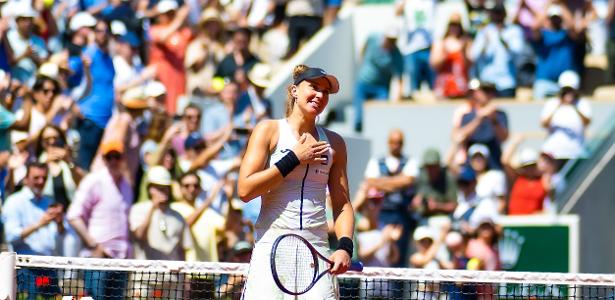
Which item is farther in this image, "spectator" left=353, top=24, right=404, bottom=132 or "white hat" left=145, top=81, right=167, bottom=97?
"spectator" left=353, top=24, right=404, bottom=132

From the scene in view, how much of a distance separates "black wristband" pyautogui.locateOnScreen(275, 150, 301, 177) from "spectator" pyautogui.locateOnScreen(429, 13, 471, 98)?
35.5 feet

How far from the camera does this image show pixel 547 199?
1717 cm

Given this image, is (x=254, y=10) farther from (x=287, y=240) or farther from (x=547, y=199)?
(x=287, y=240)

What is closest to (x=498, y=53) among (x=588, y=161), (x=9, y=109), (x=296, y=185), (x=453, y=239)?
(x=588, y=161)

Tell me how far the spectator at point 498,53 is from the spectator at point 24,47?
5.20 metres

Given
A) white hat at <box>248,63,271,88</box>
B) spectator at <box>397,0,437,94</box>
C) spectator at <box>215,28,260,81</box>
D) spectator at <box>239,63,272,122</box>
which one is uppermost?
spectator at <box>397,0,437,94</box>

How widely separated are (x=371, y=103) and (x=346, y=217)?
1063 cm

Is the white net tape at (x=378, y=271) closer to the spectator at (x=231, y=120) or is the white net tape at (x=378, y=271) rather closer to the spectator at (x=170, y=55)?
the spectator at (x=231, y=120)

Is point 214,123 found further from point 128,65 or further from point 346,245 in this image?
point 346,245

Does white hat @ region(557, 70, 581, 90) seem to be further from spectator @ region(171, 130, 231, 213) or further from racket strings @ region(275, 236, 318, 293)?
racket strings @ region(275, 236, 318, 293)

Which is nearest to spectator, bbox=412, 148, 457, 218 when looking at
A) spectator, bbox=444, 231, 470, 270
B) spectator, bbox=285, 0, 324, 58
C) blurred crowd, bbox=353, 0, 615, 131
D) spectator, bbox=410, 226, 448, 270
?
spectator, bbox=410, 226, 448, 270

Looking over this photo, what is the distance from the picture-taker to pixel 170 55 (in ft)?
62.4

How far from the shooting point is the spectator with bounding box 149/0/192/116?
18.9m

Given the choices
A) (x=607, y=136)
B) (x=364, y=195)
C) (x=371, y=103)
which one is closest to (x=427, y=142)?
(x=371, y=103)
